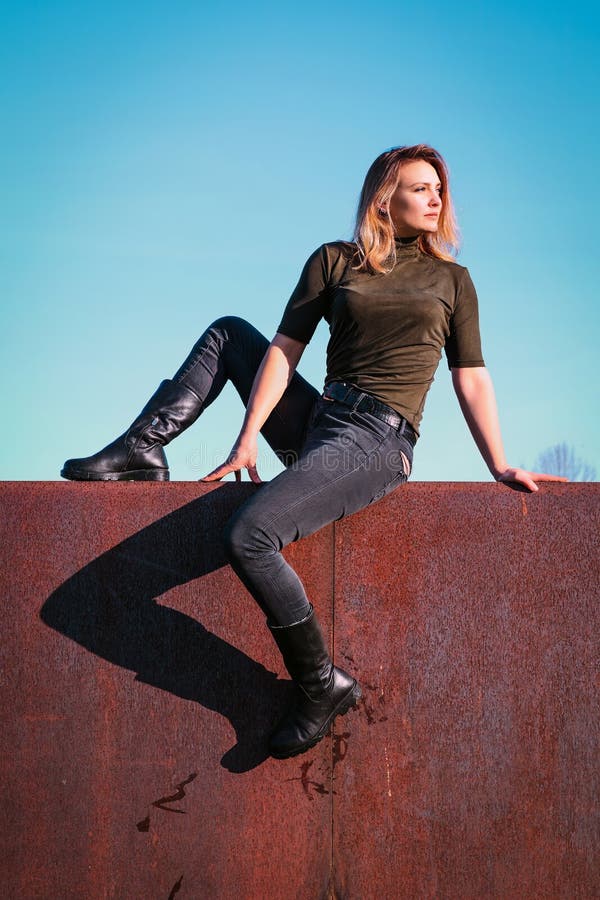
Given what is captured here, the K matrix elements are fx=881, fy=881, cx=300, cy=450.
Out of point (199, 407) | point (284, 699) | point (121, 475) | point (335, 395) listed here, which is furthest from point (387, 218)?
point (284, 699)

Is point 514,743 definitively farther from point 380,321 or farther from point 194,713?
point 380,321

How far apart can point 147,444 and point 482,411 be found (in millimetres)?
1417

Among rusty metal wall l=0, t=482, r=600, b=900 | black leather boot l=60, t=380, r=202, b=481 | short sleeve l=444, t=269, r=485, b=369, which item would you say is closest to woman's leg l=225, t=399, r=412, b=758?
rusty metal wall l=0, t=482, r=600, b=900

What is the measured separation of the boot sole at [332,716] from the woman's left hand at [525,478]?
100 centimetres

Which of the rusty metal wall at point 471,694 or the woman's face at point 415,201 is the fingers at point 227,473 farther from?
the woman's face at point 415,201

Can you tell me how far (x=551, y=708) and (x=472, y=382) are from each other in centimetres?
134

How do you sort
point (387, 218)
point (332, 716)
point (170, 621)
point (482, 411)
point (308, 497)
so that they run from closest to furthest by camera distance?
1. point (308, 497)
2. point (332, 716)
3. point (170, 621)
4. point (482, 411)
5. point (387, 218)

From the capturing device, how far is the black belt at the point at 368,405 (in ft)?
11.2

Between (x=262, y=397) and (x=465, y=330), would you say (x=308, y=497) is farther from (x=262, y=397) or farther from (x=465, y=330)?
(x=465, y=330)

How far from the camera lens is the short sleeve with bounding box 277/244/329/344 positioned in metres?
3.67

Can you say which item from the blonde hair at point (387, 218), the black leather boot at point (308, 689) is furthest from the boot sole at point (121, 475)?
the blonde hair at point (387, 218)

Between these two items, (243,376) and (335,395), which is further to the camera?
(243,376)

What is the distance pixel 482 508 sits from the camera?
11.4 feet

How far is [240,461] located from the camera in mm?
3461
